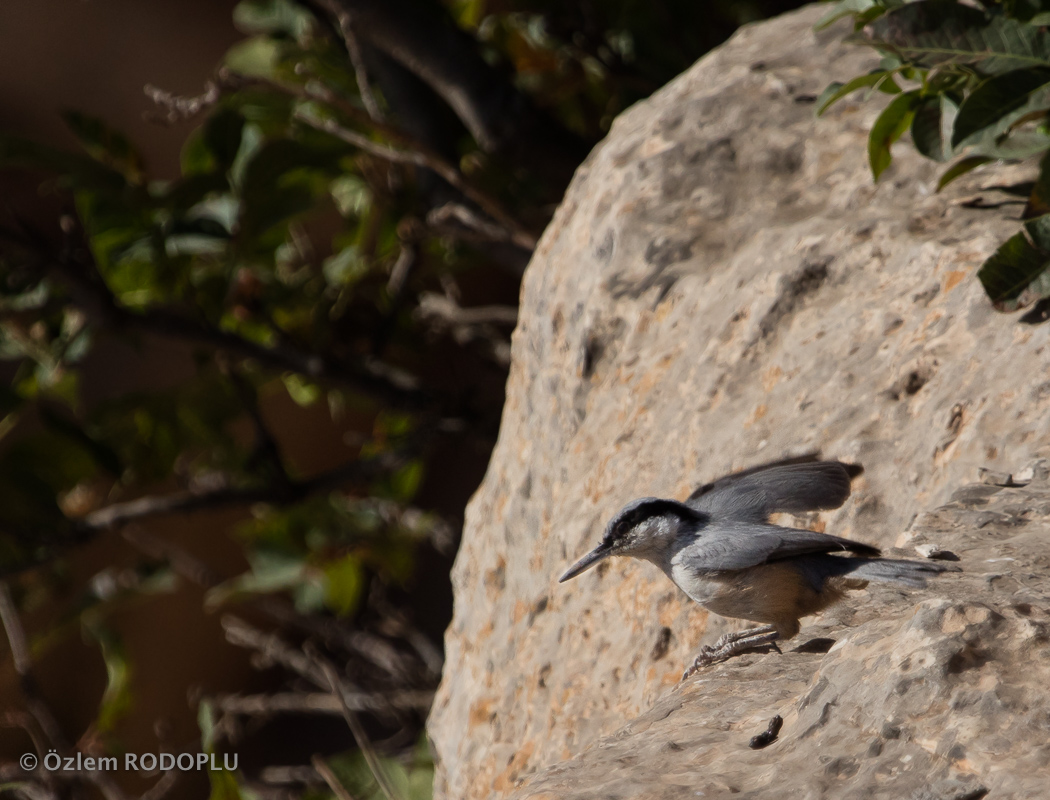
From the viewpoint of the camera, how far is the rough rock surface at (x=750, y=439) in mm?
1002

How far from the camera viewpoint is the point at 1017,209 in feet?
5.51

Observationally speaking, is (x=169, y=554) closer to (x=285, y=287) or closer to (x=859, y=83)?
(x=285, y=287)

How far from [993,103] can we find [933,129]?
13 centimetres

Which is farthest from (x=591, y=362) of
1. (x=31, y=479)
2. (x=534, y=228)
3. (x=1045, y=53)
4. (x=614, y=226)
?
(x=31, y=479)

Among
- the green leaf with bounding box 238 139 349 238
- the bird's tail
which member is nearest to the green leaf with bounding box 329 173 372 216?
the green leaf with bounding box 238 139 349 238

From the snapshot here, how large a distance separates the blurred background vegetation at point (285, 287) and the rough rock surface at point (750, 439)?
0.48m

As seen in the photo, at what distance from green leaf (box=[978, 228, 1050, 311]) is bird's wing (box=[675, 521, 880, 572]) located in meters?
0.46

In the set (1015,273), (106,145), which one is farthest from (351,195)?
(1015,273)

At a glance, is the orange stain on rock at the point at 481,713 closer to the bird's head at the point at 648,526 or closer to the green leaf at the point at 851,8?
the bird's head at the point at 648,526

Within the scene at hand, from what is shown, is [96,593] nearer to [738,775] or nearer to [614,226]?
[614,226]

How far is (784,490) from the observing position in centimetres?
148

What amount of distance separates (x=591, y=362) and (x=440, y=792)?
3.09ft

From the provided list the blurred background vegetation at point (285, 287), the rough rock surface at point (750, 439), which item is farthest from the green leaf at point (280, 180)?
the rough rock surface at point (750, 439)

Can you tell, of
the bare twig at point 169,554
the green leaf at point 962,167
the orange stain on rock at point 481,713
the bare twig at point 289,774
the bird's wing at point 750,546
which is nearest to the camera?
the bird's wing at point 750,546
